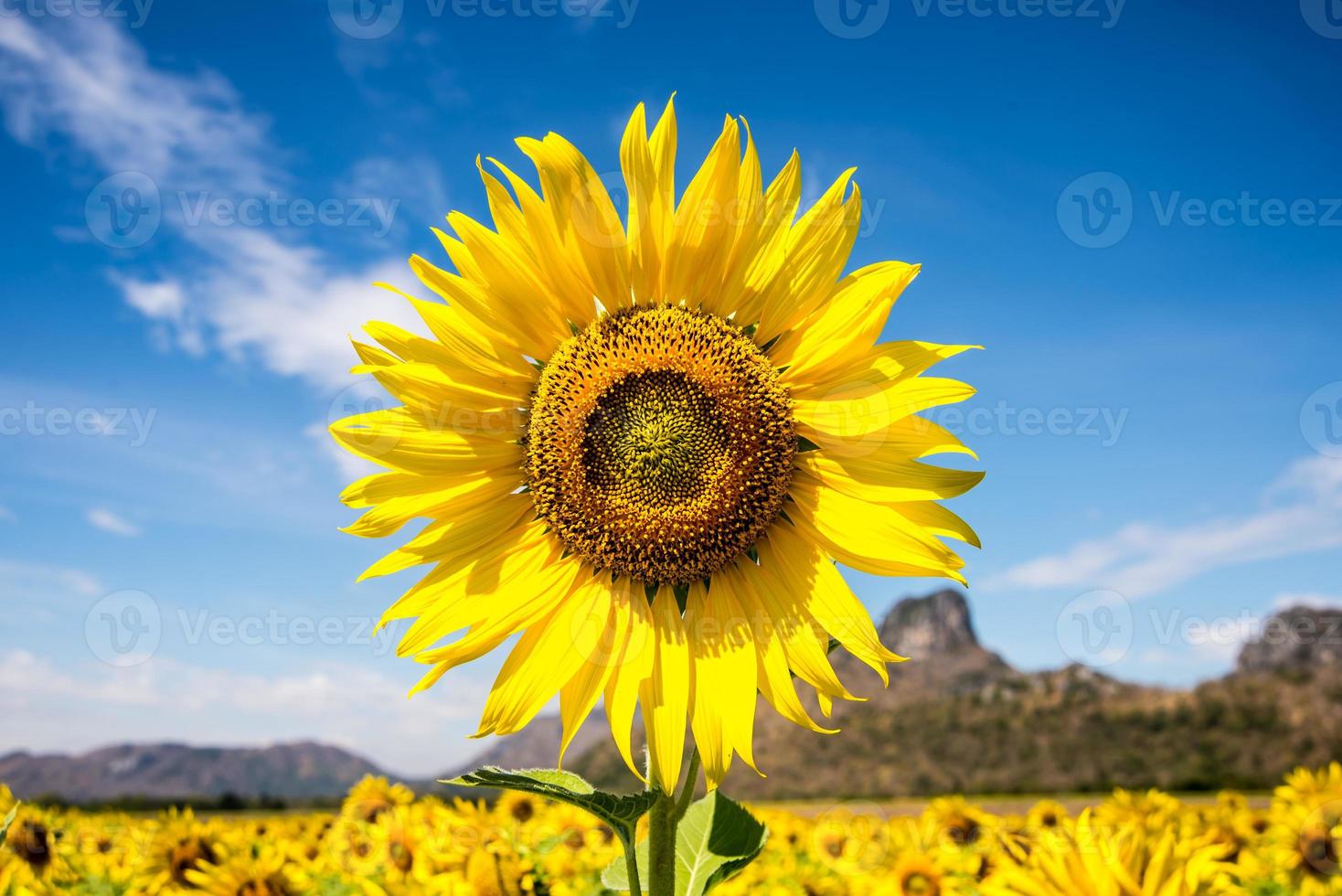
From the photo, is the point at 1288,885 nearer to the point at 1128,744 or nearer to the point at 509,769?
the point at 509,769

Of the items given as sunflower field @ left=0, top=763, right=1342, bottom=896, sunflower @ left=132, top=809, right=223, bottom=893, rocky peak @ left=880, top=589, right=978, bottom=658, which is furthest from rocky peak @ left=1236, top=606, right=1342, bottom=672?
sunflower @ left=132, top=809, right=223, bottom=893

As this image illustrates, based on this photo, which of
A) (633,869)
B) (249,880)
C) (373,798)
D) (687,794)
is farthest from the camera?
(373,798)

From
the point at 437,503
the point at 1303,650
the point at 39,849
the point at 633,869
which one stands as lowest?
the point at 39,849

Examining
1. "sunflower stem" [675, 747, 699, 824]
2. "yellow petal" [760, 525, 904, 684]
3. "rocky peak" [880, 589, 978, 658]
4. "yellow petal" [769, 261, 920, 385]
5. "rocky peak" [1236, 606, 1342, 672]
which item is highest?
"rocky peak" [880, 589, 978, 658]

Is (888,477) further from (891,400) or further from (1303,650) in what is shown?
(1303,650)

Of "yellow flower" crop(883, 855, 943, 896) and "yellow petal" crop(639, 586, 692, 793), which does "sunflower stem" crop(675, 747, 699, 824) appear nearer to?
"yellow petal" crop(639, 586, 692, 793)

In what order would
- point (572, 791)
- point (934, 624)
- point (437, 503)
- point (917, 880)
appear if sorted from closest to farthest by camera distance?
point (572, 791) < point (437, 503) < point (917, 880) < point (934, 624)

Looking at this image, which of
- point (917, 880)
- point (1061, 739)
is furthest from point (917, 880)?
point (1061, 739)
